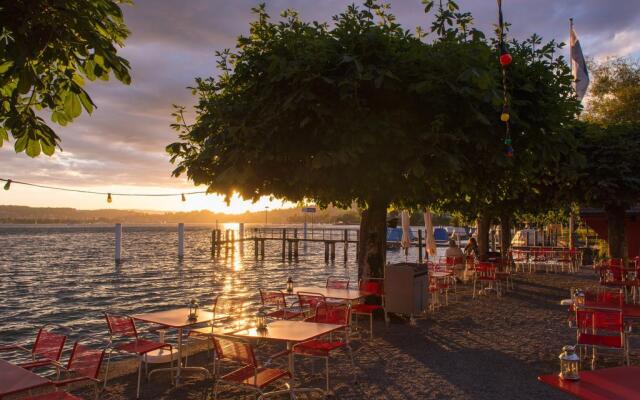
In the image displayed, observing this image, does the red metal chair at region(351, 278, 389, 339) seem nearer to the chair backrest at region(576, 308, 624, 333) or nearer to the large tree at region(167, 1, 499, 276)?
the large tree at region(167, 1, 499, 276)

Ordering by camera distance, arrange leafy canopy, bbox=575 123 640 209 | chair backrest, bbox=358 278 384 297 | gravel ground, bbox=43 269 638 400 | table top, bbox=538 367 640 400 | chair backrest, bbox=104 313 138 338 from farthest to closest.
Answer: leafy canopy, bbox=575 123 640 209 < chair backrest, bbox=358 278 384 297 < chair backrest, bbox=104 313 138 338 < gravel ground, bbox=43 269 638 400 < table top, bbox=538 367 640 400

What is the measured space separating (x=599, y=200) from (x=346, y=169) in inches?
421

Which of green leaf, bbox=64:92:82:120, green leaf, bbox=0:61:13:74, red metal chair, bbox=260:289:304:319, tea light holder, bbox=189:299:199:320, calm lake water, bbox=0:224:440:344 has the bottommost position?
calm lake water, bbox=0:224:440:344

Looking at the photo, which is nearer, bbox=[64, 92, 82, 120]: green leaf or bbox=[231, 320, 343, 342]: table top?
bbox=[64, 92, 82, 120]: green leaf

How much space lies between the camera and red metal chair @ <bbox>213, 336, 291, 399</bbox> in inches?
217

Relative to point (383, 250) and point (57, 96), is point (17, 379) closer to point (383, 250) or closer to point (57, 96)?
point (57, 96)

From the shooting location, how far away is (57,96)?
178 inches

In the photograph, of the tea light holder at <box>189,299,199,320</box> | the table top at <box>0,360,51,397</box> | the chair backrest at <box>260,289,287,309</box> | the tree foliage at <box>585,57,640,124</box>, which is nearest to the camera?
the table top at <box>0,360,51,397</box>

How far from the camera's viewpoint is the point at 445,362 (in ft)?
26.8

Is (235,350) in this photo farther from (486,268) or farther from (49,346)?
(486,268)

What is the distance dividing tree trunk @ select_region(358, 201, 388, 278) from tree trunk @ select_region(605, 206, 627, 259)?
31.6 feet

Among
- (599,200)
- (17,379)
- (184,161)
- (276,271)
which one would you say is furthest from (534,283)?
(276,271)

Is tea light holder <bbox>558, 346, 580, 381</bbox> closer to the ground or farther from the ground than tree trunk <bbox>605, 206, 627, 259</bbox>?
closer to the ground

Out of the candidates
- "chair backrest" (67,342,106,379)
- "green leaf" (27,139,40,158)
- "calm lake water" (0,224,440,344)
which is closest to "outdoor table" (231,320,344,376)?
"chair backrest" (67,342,106,379)
